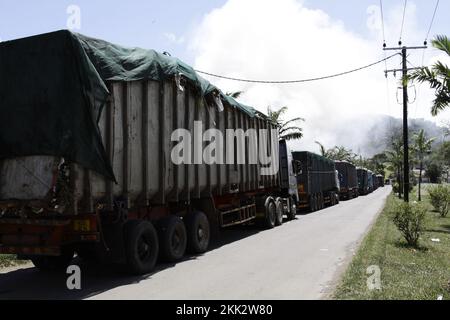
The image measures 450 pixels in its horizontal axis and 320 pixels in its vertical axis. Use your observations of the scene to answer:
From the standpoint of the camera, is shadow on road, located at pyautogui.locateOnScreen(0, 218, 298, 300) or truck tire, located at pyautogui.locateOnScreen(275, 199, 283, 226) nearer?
shadow on road, located at pyautogui.locateOnScreen(0, 218, 298, 300)

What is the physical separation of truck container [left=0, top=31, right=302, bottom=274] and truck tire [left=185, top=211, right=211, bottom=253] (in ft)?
0.10

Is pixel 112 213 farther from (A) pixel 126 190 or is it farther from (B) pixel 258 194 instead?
(B) pixel 258 194

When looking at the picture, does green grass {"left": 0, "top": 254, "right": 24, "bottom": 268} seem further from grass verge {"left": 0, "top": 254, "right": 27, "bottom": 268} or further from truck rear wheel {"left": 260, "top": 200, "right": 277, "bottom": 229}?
truck rear wheel {"left": 260, "top": 200, "right": 277, "bottom": 229}

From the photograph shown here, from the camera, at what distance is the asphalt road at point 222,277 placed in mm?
6617

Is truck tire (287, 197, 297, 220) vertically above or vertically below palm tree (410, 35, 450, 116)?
below

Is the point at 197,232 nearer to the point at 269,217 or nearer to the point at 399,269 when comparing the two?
the point at 399,269

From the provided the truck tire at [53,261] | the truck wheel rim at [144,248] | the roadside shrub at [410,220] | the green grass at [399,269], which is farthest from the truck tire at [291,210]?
the truck tire at [53,261]

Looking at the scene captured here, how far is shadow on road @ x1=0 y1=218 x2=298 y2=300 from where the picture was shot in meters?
6.82

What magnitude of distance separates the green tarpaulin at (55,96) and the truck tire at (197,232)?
3.36 meters

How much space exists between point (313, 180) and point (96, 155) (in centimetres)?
1874

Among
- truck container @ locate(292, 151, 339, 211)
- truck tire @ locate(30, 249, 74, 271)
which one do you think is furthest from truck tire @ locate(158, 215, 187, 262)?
truck container @ locate(292, 151, 339, 211)

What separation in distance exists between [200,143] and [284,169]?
8346 mm

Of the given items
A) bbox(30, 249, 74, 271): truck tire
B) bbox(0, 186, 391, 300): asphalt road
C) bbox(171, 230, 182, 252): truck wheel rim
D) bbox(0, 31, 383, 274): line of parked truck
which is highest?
bbox(0, 31, 383, 274): line of parked truck

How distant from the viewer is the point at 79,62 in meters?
6.80
